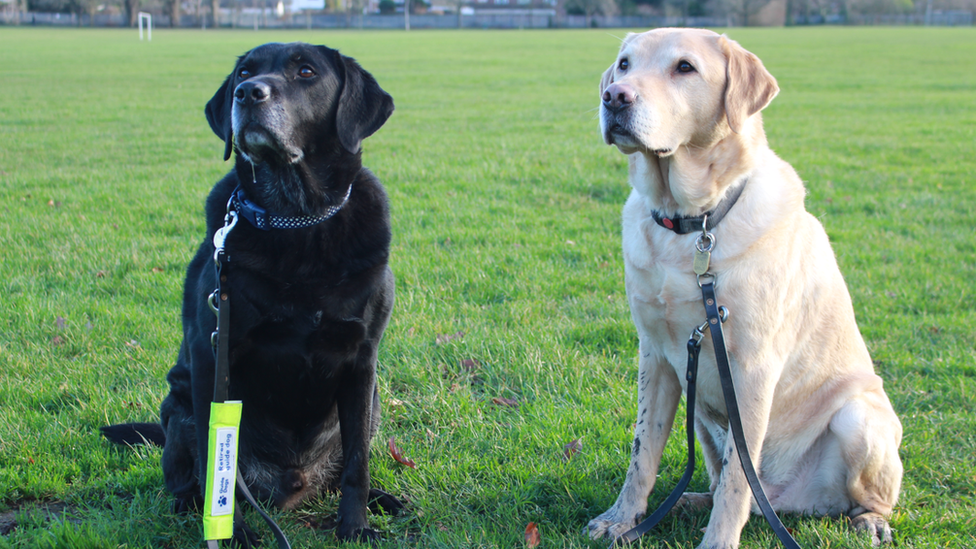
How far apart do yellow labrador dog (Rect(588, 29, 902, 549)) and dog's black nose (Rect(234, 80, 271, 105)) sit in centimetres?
128

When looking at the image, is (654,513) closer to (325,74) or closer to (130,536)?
(130,536)

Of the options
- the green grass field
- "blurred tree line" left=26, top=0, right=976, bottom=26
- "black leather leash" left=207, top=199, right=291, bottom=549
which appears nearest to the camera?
"black leather leash" left=207, top=199, right=291, bottom=549

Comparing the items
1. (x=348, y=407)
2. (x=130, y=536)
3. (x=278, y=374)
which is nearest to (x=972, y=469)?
(x=348, y=407)

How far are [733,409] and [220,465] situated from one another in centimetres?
175

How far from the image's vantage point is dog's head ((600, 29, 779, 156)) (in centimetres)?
254

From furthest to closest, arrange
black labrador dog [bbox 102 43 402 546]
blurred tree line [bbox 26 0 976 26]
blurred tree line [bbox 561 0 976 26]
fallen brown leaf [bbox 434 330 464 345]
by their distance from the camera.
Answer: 1. blurred tree line [bbox 561 0 976 26]
2. blurred tree line [bbox 26 0 976 26]
3. fallen brown leaf [bbox 434 330 464 345]
4. black labrador dog [bbox 102 43 402 546]

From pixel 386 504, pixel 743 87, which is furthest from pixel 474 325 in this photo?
pixel 743 87

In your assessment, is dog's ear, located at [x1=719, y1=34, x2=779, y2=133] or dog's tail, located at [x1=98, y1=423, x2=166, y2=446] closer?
dog's ear, located at [x1=719, y1=34, x2=779, y2=133]

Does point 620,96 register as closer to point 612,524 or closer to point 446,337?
point 612,524

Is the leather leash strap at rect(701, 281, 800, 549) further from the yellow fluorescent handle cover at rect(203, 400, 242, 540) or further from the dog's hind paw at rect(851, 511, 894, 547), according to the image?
the yellow fluorescent handle cover at rect(203, 400, 242, 540)

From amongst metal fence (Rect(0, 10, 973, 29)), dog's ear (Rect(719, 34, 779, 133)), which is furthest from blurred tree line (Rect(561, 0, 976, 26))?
dog's ear (Rect(719, 34, 779, 133))

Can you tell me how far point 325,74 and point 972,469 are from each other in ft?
11.0

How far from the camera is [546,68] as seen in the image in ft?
95.6

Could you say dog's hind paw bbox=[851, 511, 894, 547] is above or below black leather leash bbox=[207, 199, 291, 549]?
below
